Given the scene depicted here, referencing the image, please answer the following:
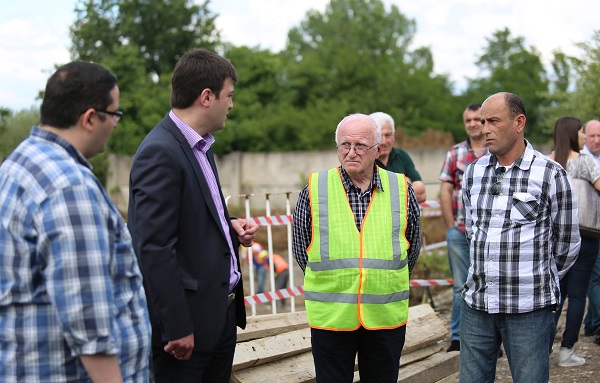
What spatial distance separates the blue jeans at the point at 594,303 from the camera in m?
6.61

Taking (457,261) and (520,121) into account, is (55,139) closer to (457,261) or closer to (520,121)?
(520,121)

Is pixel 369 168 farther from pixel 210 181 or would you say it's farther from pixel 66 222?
pixel 66 222

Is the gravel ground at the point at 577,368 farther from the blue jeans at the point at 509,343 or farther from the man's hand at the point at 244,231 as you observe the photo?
the man's hand at the point at 244,231

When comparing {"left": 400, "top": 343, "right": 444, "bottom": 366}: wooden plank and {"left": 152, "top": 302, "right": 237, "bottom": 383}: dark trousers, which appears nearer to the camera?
{"left": 152, "top": 302, "right": 237, "bottom": 383}: dark trousers

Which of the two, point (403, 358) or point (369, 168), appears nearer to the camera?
point (369, 168)

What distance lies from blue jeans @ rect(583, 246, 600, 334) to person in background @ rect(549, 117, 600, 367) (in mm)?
814

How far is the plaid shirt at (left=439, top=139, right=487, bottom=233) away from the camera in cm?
630

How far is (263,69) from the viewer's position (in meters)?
29.6

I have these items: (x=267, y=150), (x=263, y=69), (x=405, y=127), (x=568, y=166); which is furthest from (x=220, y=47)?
(x=568, y=166)

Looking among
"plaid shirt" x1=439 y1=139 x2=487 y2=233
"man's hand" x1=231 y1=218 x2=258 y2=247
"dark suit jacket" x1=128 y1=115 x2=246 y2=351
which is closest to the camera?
"dark suit jacket" x1=128 y1=115 x2=246 y2=351

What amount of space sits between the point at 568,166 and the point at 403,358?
7.13 feet

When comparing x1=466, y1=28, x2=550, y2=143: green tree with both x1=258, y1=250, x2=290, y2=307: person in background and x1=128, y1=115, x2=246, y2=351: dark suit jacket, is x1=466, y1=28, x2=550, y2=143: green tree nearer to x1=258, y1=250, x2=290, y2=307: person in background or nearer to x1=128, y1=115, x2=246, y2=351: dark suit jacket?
x1=258, y1=250, x2=290, y2=307: person in background

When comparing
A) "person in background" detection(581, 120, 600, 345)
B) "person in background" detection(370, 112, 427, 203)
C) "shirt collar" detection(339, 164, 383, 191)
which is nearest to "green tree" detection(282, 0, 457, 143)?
"person in background" detection(581, 120, 600, 345)

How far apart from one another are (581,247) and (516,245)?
7.47ft
